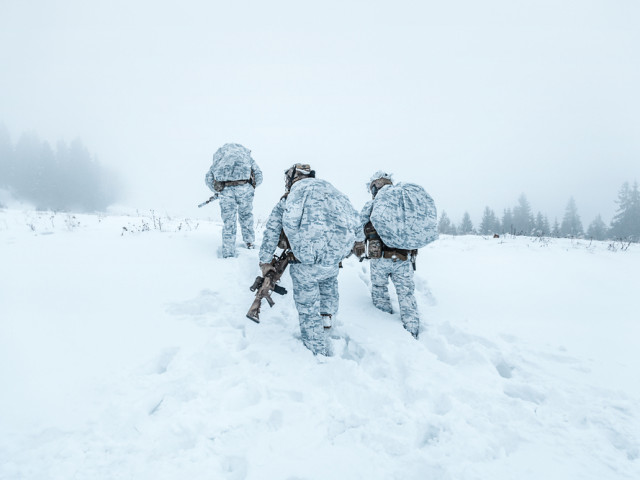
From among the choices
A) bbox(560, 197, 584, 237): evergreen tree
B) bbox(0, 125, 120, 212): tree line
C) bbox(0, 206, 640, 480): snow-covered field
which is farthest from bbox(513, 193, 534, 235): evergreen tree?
bbox(0, 125, 120, 212): tree line

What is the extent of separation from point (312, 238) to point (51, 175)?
4968cm

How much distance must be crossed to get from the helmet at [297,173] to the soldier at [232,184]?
2397 millimetres

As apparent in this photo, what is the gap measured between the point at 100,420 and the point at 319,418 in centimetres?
203

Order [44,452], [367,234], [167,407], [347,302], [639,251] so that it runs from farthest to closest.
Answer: [639,251] → [347,302] → [367,234] → [167,407] → [44,452]

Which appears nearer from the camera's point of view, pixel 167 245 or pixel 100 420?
pixel 100 420

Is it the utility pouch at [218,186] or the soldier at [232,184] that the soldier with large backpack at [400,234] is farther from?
the utility pouch at [218,186]

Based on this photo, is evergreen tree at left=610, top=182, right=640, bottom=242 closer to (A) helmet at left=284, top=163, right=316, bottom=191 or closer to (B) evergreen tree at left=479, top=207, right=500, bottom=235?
(B) evergreen tree at left=479, top=207, right=500, bottom=235

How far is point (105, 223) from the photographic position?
850cm

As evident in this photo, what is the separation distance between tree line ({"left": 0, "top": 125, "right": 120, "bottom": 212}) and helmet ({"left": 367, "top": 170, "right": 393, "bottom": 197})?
43157 millimetres

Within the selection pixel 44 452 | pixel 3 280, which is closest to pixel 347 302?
pixel 44 452

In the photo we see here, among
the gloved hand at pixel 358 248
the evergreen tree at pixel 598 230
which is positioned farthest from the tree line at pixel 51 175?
the evergreen tree at pixel 598 230

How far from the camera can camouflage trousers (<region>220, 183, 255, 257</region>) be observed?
6488 mm

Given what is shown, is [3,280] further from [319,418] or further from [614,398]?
[614,398]

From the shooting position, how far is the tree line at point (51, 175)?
124ft
